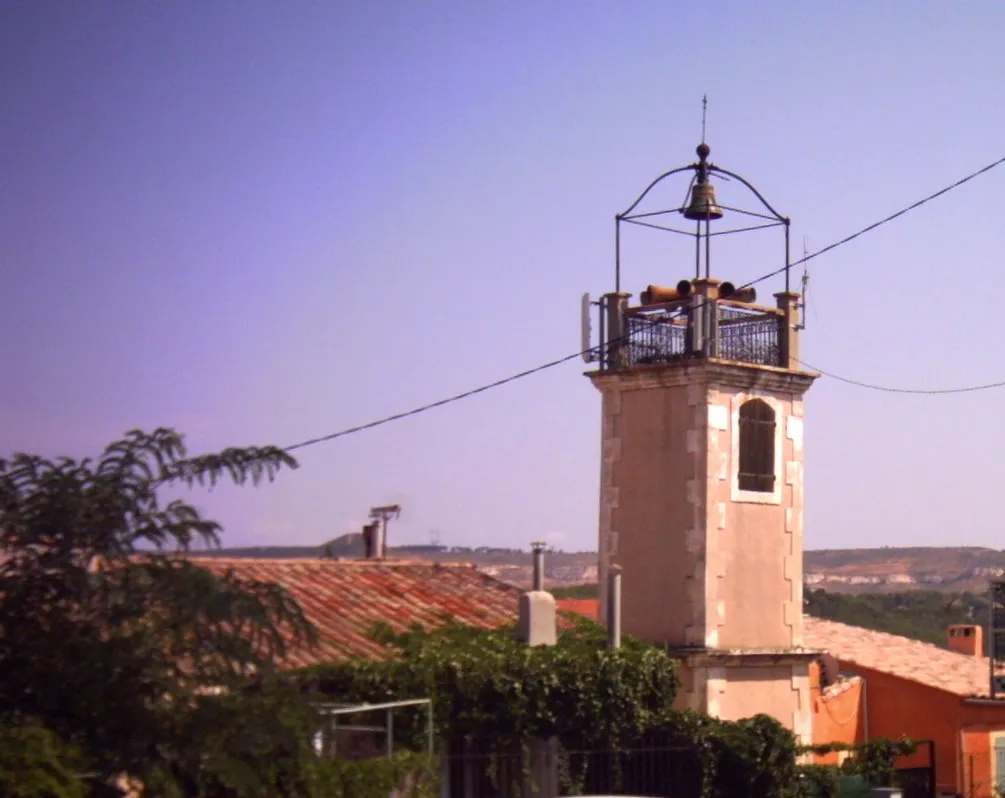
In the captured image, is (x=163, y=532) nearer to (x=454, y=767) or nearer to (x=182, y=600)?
(x=182, y=600)

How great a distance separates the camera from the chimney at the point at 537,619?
19.8 metres

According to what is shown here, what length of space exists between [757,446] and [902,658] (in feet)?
37.4

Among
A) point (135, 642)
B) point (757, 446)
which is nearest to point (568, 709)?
point (757, 446)

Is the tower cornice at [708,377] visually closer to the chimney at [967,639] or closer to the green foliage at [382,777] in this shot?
the green foliage at [382,777]

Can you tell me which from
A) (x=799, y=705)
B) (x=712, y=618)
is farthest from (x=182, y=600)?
(x=799, y=705)

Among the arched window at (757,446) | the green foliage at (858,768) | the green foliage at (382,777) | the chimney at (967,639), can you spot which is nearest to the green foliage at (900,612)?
the chimney at (967,639)

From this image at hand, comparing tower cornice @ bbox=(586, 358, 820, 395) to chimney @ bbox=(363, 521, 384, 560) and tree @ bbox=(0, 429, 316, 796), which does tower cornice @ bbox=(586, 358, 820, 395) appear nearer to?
chimney @ bbox=(363, 521, 384, 560)

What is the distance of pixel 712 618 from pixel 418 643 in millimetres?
5569

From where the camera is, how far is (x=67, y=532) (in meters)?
8.79

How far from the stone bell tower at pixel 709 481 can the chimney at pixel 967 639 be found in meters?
16.8

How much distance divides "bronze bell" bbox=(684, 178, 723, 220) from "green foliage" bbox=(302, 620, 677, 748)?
652 centimetres

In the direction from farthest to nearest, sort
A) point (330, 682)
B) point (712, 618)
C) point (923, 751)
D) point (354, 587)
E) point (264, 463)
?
1. point (923, 751)
2. point (712, 618)
3. point (354, 587)
4. point (330, 682)
5. point (264, 463)

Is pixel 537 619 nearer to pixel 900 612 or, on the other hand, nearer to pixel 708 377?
pixel 708 377

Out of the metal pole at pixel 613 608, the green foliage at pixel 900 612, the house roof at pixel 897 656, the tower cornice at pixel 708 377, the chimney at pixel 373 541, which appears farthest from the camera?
the green foliage at pixel 900 612
